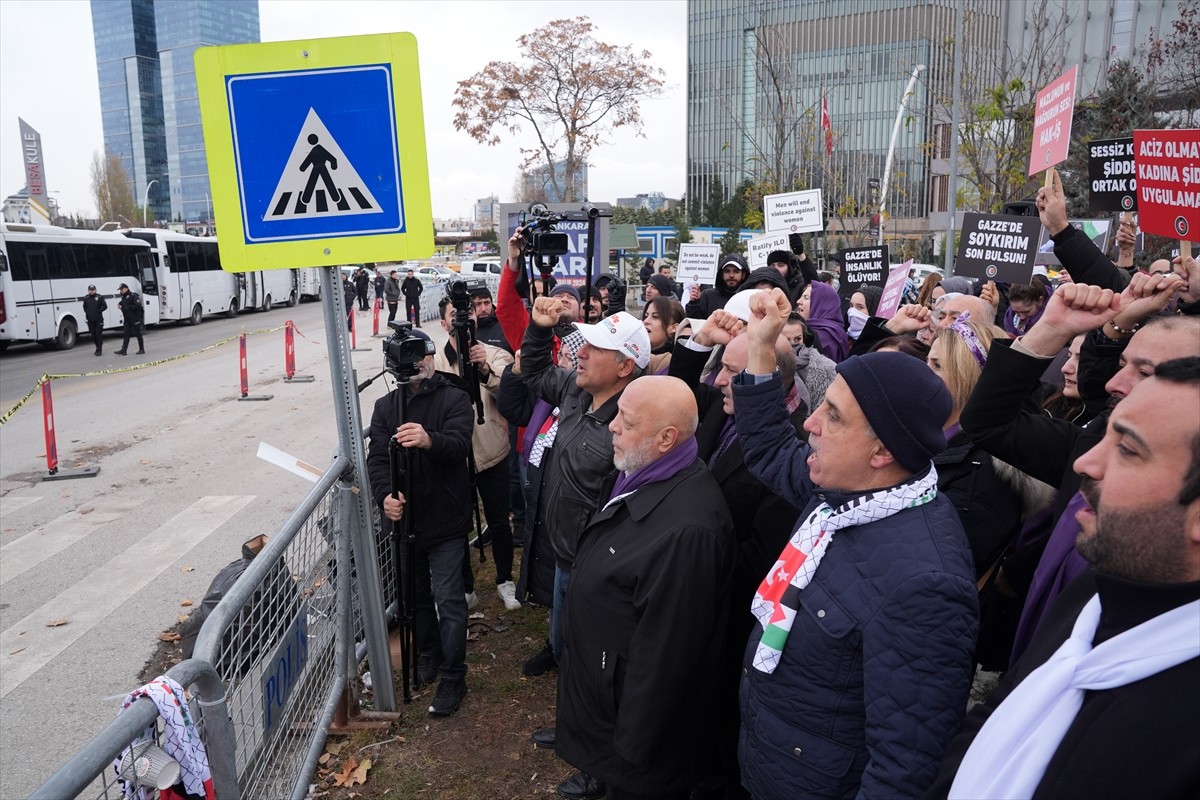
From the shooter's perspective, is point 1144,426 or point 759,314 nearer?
point 1144,426

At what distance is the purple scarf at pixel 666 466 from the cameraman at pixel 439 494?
1509 millimetres

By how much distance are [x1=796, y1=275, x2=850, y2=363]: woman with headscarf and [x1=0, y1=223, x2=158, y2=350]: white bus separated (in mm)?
22002

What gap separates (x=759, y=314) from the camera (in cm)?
A: 299

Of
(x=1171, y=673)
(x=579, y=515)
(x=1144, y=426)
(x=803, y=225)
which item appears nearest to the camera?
(x=1171, y=673)

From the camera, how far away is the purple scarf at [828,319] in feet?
21.7

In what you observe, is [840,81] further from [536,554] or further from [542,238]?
[536,554]

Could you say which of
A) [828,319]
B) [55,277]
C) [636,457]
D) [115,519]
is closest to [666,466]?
[636,457]

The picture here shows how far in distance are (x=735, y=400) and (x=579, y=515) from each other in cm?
119

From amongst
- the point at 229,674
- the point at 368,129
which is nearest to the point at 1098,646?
the point at 229,674

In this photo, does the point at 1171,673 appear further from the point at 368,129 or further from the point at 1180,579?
Result: the point at 368,129

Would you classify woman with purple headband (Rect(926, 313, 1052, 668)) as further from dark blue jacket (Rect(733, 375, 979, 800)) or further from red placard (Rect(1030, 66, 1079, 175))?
red placard (Rect(1030, 66, 1079, 175))

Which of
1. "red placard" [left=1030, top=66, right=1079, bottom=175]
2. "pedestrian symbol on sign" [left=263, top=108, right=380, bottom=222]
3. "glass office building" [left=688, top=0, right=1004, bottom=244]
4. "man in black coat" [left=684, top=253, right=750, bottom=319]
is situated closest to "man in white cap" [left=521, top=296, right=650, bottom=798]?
"pedestrian symbol on sign" [left=263, top=108, right=380, bottom=222]

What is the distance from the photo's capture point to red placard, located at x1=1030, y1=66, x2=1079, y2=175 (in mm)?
5594

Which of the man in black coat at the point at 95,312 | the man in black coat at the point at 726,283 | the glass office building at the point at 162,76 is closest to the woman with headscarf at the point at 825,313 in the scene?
the man in black coat at the point at 726,283
